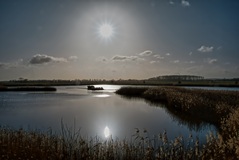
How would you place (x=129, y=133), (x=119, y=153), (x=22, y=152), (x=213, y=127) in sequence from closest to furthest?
→ (x=22, y=152) < (x=119, y=153) < (x=129, y=133) < (x=213, y=127)

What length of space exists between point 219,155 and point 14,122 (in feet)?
63.0

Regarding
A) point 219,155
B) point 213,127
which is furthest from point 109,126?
point 219,155

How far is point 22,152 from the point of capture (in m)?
9.83

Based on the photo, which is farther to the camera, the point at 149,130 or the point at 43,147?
the point at 149,130

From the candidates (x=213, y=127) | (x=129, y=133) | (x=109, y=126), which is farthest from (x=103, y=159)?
(x=213, y=127)

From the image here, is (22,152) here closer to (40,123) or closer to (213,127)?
(40,123)

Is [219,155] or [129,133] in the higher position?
[219,155]

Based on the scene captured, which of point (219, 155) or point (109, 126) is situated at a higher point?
point (219, 155)

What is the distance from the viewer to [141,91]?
57.2 meters

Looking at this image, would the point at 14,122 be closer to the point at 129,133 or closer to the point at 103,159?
the point at 129,133

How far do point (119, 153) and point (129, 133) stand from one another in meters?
6.84

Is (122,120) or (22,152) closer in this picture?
(22,152)

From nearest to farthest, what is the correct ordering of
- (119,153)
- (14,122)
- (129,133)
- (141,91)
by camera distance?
(119,153) → (129,133) → (14,122) → (141,91)

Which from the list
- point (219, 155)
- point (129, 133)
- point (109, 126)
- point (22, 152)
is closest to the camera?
point (219, 155)
